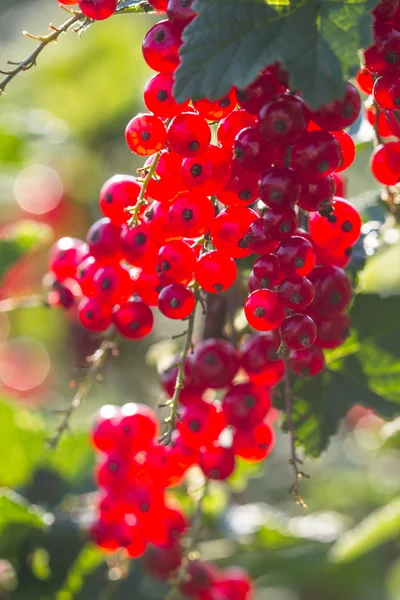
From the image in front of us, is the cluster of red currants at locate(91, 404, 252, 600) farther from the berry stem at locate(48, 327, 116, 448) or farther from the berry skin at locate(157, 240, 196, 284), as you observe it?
the berry skin at locate(157, 240, 196, 284)

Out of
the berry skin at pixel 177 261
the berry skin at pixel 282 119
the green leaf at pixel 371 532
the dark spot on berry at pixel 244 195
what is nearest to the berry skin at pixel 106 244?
the berry skin at pixel 177 261

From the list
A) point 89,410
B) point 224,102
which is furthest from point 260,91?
point 89,410

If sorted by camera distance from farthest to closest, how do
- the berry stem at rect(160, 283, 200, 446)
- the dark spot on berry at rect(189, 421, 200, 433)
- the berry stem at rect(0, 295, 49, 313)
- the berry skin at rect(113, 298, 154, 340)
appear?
the berry stem at rect(0, 295, 49, 313) → the dark spot on berry at rect(189, 421, 200, 433) → the berry skin at rect(113, 298, 154, 340) → the berry stem at rect(160, 283, 200, 446)

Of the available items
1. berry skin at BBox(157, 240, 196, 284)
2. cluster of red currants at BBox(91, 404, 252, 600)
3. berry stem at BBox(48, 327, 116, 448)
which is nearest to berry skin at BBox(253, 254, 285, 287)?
berry skin at BBox(157, 240, 196, 284)

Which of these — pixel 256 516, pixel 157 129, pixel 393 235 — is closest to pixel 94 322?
pixel 157 129

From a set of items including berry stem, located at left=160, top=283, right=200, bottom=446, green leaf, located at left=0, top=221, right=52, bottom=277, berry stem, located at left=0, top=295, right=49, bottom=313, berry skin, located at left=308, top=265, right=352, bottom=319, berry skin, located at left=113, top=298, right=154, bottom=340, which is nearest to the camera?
berry stem, located at left=160, top=283, right=200, bottom=446

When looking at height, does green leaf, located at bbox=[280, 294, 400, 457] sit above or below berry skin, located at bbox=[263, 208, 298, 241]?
below

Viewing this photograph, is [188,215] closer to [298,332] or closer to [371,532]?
[298,332]
